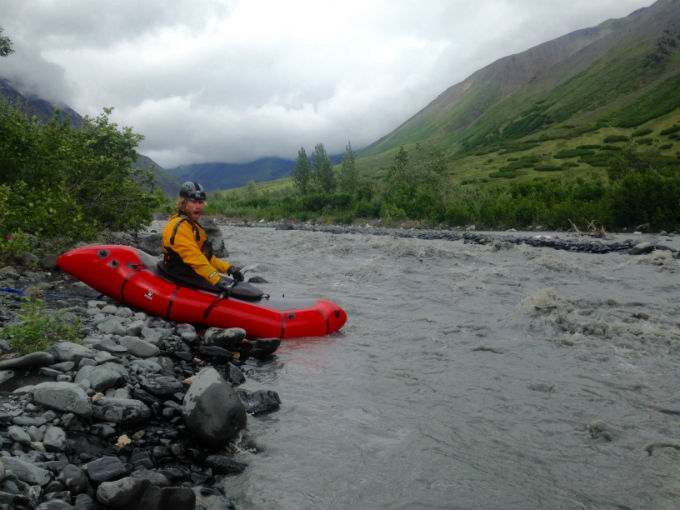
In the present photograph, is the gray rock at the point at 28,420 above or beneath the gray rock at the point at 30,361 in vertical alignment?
beneath

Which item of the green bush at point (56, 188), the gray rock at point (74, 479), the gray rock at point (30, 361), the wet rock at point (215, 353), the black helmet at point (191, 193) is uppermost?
the green bush at point (56, 188)

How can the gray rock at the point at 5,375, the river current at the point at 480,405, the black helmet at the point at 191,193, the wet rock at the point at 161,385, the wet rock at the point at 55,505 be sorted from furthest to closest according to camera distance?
1. the black helmet at the point at 191,193
2. the wet rock at the point at 161,385
3. the gray rock at the point at 5,375
4. the river current at the point at 480,405
5. the wet rock at the point at 55,505

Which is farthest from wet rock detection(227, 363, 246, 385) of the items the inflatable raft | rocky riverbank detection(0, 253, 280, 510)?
the inflatable raft

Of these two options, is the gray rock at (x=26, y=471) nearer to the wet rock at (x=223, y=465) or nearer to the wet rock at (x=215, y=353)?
the wet rock at (x=223, y=465)

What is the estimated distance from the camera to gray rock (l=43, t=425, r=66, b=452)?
3387 mm

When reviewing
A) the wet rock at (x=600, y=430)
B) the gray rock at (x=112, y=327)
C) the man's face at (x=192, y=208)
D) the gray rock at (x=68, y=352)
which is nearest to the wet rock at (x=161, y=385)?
the gray rock at (x=68, y=352)

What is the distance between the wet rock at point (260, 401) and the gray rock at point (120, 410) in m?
1.14

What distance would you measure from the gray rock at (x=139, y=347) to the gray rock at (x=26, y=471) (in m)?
2.55

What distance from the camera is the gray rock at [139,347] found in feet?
18.3

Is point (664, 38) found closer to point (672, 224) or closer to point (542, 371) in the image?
point (672, 224)

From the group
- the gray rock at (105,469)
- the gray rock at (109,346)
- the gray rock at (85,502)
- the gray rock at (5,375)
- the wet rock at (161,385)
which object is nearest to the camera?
the gray rock at (85,502)

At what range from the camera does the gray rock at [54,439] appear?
3.39m

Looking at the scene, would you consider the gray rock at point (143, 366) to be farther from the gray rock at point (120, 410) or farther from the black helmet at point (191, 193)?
the black helmet at point (191, 193)

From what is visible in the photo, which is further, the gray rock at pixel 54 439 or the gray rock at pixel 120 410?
the gray rock at pixel 120 410
